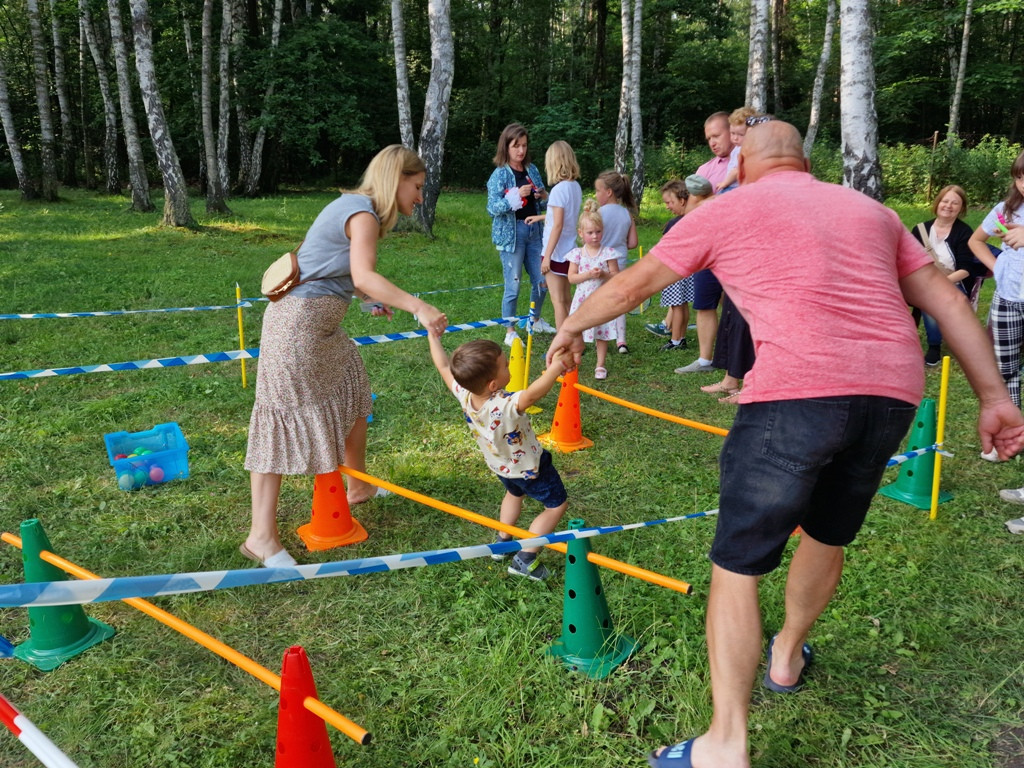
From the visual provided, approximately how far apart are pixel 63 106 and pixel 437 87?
57.5 feet

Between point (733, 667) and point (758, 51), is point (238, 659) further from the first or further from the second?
point (758, 51)

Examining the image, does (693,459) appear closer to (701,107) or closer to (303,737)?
(303,737)

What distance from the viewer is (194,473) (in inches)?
197

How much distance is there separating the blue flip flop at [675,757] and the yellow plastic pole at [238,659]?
0.96 metres

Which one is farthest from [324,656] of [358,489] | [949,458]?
[949,458]

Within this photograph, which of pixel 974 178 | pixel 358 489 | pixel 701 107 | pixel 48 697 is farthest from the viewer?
pixel 701 107

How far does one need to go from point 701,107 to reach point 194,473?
113 ft

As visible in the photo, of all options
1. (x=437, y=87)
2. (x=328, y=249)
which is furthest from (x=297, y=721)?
(x=437, y=87)

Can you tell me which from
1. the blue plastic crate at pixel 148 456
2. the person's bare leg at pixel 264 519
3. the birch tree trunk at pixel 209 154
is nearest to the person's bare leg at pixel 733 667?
the person's bare leg at pixel 264 519

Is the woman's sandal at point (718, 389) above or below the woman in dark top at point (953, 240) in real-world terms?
below

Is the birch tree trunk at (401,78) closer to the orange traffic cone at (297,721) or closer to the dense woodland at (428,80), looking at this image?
the dense woodland at (428,80)

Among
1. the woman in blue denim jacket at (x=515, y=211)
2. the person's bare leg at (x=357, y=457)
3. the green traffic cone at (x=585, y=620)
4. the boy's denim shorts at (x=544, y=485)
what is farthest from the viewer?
the woman in blue denim jacket at (x=515, y=211)

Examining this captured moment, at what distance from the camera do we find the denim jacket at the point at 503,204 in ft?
26.1

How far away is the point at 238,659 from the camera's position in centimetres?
273
